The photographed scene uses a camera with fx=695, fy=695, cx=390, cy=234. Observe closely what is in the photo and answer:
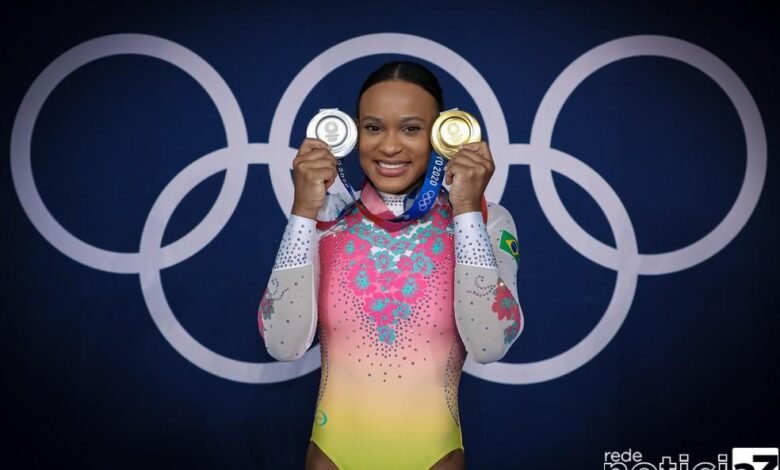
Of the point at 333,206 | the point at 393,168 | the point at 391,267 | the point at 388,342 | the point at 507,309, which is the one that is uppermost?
the point at 393,168

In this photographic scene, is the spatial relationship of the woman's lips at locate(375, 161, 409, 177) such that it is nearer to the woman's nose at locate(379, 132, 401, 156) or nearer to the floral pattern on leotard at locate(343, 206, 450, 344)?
the woman's nose at locate(379, 132, 401, 156)

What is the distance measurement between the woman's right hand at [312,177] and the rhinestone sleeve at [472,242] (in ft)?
1.29

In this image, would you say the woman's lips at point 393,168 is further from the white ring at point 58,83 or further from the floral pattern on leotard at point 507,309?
the white ring at point 58,83

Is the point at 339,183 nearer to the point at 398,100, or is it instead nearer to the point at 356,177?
the point at 356,177

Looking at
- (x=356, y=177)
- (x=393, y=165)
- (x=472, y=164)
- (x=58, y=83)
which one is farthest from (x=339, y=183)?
(x=58, y=83)

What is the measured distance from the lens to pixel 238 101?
3188 millimetres

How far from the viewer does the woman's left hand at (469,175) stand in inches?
76.4

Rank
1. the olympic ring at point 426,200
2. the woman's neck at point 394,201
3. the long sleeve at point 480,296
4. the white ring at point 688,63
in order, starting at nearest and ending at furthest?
the long sleeve at point 480,296 < the olympic ring at point 426,200 < the woman's neck at point 394,201 < the white ring at point 688,63

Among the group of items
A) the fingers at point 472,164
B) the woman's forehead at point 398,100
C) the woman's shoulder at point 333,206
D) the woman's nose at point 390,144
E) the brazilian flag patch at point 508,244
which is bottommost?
the brazilian flag patch at point 508,244

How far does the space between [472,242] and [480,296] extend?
0.50 feet

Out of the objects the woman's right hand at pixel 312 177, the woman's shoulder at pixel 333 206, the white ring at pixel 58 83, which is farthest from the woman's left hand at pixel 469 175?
the white ring at pixel 58 83

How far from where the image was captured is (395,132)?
2.12 meters

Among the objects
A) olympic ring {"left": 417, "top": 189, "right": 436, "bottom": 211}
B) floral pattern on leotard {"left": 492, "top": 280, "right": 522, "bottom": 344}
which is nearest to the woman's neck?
olympic ring {"left": 417, "top": 189, "right": 436, "bottom": 211}

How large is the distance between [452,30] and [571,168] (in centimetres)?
82
